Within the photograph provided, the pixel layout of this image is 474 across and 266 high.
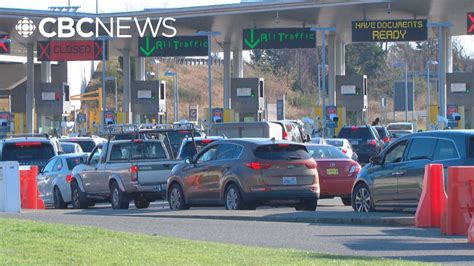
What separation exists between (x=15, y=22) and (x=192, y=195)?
91.2 ft

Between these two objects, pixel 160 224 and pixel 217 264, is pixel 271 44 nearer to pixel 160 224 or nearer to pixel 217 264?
pixel 160 224

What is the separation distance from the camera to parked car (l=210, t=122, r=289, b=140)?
37.2m

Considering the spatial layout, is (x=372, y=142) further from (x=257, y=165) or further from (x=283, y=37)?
(x=257, y=165)

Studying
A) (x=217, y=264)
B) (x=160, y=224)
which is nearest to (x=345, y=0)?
(x=160, y=224)

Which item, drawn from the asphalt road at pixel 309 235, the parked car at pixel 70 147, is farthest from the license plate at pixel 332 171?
the parked car at pixel 70 147

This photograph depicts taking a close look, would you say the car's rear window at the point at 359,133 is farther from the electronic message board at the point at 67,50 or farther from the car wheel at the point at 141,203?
the car wheel at the point at 141,203

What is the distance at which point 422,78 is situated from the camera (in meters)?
117

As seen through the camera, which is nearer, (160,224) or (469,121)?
(160,224)

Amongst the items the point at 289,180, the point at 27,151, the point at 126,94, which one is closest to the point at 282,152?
the point at 289,180

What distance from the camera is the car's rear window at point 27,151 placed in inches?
1199

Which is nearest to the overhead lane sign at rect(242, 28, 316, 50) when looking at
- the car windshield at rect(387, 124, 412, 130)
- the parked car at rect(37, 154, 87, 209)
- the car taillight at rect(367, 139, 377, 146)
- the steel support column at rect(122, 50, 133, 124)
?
the car taillight at rect(367, 139, 377, 146)

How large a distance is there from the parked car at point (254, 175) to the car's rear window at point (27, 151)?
302 inches

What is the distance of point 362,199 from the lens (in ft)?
72.4

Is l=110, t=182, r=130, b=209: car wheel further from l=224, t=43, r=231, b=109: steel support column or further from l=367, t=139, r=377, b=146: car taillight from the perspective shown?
l=224, t=43, r=231, b=109: steel support column
